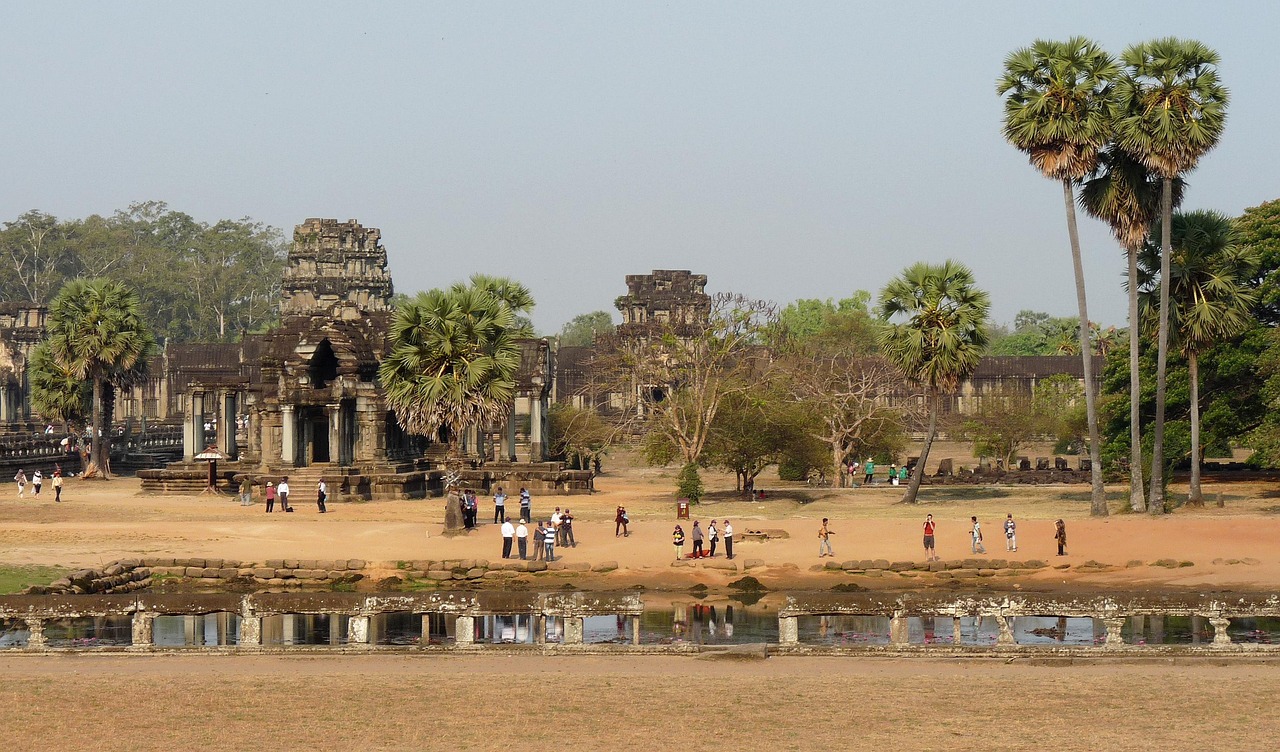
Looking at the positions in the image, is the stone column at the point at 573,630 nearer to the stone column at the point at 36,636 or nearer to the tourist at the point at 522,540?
the stone column at the point at 36,636

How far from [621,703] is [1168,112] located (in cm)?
2984

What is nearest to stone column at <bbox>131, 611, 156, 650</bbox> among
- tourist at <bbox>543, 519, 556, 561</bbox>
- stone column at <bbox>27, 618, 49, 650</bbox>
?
stone column at <bbox>27, 618, 49, 650</bbox>

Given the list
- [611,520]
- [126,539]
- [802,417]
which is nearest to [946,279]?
[802,417]

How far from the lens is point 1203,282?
44.5 metres

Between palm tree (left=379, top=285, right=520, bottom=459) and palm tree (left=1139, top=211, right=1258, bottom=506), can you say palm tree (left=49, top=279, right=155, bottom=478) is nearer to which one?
palm tree (left=379, top=285, right=520, bottom=459)

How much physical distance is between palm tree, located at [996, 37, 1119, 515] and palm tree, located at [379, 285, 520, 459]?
51.8 feet

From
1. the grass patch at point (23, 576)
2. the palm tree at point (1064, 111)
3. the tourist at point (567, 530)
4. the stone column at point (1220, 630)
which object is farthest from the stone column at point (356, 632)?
the palm tree at point (1064, 111)

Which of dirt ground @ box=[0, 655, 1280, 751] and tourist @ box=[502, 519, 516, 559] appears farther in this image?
tourist @ box=[502, 519, 516, 559]

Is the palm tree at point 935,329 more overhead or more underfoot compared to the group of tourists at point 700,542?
more overhead

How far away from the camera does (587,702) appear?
17531mm

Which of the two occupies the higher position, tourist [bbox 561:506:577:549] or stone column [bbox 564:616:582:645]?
tourist [bbox 561:506:577:549]

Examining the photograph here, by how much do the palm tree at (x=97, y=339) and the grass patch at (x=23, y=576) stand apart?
33163mm

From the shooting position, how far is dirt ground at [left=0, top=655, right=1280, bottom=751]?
15.7 m

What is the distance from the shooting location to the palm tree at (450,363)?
131 feet
